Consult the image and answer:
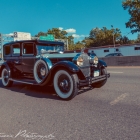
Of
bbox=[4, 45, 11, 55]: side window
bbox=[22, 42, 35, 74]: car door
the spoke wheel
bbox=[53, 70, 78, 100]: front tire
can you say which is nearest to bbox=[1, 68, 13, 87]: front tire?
bbox=[4, 45, 11, 55]: side window

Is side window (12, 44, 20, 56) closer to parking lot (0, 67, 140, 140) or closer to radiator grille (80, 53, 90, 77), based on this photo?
parking lot (0, 67, 140, 140)

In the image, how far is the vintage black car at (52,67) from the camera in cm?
437

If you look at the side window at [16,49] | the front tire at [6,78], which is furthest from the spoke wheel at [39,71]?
the front tire at [6,78]

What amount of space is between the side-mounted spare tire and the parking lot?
72 centimetres

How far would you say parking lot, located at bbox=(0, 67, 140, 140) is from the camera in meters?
2.53

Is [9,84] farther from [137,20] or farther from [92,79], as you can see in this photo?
[137,20]

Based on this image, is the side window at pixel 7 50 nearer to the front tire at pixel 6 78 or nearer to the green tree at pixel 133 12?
the front tire at pixel 6 78

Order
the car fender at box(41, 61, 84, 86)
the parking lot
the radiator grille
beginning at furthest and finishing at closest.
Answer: the radiator grille
the car fender at box(41, 61, 84, 86)
the parking lot

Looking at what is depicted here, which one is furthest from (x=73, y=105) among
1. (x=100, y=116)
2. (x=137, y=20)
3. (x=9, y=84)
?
(x=137, y=20)

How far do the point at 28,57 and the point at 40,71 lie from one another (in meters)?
0.85

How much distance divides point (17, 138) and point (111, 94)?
3004mm

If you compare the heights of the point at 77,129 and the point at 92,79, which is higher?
the point at 92,79

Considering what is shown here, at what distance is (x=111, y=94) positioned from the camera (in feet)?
15.5

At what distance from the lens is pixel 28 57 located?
5.76 metres
